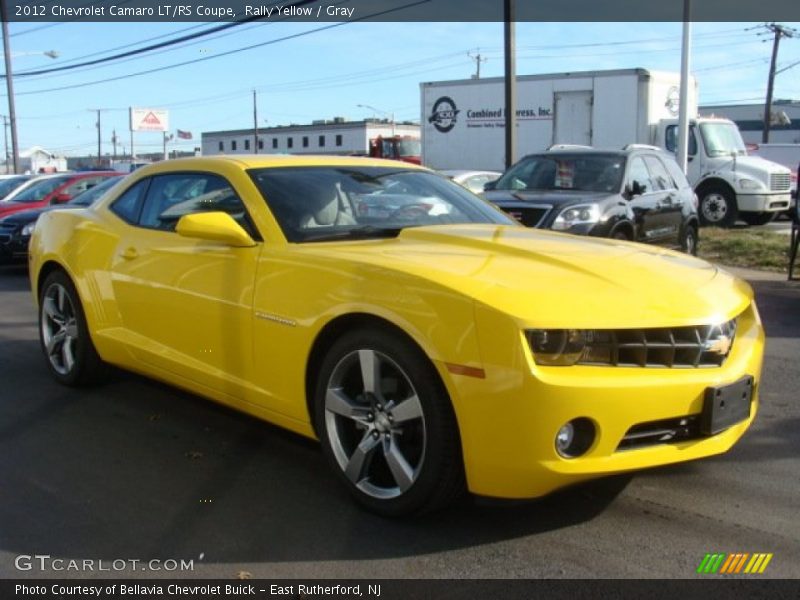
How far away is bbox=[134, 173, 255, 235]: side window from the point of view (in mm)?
4340

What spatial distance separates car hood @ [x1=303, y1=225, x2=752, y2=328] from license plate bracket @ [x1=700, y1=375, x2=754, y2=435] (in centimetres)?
28

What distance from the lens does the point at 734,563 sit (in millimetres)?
3021

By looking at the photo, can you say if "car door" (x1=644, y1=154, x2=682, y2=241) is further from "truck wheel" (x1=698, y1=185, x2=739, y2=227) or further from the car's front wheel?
"truck wheel" (x1=698, y1=185, x2=739, y2=227)

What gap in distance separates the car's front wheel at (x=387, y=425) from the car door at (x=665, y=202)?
7253 mm

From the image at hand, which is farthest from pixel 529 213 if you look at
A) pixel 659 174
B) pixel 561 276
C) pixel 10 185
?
pixel 10 185

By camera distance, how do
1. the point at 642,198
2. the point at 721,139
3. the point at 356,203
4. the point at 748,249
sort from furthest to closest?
1. the point at 721,139
2. the point at 748,249
3. the point at 642,198
4. the point at 356,203

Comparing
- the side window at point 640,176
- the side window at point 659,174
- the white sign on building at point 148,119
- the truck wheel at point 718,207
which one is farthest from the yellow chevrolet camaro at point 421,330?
the white sign on building at point 148,119

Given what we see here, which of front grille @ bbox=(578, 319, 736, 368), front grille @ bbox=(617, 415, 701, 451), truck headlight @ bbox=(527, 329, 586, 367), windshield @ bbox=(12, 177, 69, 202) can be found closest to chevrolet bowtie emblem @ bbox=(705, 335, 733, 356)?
Result: front grille @ bbox=(578, 319, 736, 368)

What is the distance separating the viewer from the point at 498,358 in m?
2.89

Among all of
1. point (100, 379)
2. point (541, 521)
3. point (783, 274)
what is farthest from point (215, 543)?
point (783, 274)

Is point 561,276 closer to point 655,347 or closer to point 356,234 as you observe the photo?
point 655,347

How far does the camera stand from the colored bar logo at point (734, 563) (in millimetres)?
2959

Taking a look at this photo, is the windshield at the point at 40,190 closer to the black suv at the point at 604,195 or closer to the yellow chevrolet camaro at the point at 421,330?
the black suv at the point at 604,195

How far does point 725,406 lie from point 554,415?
79 centimetres
